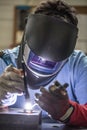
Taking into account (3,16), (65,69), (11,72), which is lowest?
(3,16)

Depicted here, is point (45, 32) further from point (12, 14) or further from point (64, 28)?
point (12, 14)

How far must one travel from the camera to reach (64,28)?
674 mm

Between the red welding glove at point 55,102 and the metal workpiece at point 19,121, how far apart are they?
0.08 m

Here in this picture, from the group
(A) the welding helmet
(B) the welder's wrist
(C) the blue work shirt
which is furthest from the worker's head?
(C) the blue work shirt

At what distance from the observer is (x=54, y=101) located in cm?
76

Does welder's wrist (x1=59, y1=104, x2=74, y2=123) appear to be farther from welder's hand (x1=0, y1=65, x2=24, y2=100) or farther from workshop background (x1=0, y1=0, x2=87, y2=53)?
workshop background (x1=0, y1=0, x2=87, y2=53)

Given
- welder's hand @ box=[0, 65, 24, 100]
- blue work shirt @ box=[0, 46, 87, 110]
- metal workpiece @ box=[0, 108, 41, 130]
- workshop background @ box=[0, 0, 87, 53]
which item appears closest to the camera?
metal workpiece @ box=[0, 108, 41, 130]

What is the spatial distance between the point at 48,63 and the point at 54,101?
10 centimetres

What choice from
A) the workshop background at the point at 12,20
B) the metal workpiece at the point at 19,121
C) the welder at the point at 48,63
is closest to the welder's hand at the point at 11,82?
the welder at the point at 48,63

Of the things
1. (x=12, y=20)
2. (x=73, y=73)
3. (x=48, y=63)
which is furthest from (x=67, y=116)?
(x=12, y=20)

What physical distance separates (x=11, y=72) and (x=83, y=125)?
237mm

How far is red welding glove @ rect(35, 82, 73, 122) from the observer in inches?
28.9

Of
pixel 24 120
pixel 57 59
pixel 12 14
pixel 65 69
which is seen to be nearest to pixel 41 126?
pixel 24 120

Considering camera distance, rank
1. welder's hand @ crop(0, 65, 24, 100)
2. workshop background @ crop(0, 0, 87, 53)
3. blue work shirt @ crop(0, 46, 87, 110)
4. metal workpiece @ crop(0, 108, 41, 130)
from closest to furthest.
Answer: metal workpiece @ crop(0, 108, 41, 130) < welder's hand @ crop(0, 65, 24, 100) < blue work shirt @ crop(0, 46, 87, 110) < workshop background @ crop(0, 0, 87, 53)
